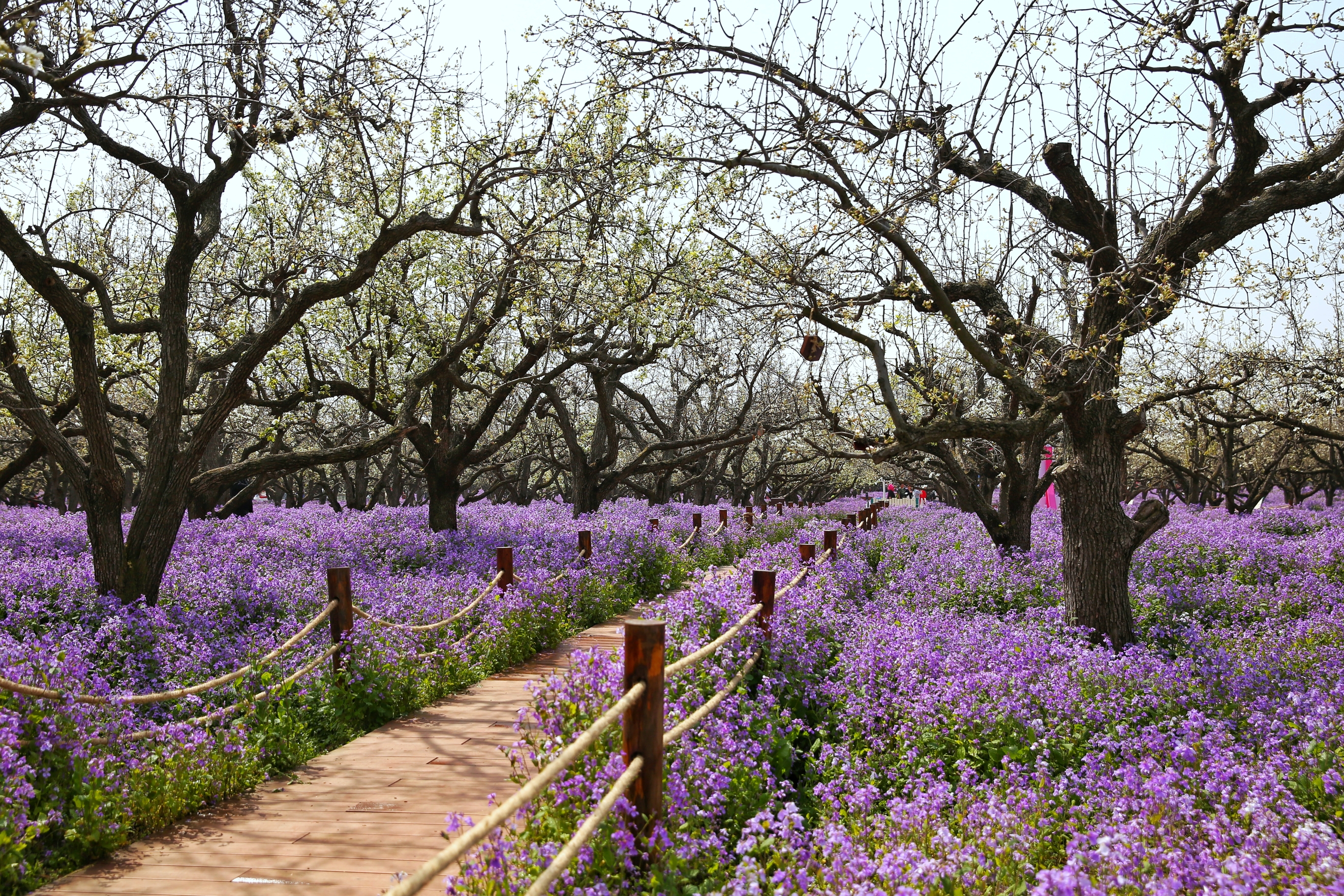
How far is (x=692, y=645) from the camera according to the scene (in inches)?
262

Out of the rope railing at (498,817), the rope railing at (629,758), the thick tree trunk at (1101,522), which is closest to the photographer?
the rope railing at (498,817)

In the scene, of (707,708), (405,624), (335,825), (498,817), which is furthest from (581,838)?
(405,624)

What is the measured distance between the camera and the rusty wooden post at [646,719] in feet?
12.5

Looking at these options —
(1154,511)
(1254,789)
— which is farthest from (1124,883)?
(1154,511)

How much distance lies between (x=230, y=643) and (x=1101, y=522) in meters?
8.56

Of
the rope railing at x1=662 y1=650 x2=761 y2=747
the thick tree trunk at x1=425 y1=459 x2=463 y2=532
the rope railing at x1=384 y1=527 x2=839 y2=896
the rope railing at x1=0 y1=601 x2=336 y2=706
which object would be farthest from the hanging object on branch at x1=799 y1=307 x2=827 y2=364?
the thick tree trunk at x1=425 y1=459 x2=463 y2=532

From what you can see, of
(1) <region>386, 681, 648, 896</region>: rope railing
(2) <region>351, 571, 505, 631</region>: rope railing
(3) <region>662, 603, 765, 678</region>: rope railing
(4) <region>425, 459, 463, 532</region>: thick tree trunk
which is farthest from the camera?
(4) <region>425, 459, 463, 532</region>: thick tree trunk

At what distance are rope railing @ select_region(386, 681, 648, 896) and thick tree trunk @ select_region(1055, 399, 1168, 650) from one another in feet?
20.9

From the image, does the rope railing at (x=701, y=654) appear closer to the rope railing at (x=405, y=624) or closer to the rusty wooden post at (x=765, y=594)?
the rusty wooden post at (x=765, y=594)

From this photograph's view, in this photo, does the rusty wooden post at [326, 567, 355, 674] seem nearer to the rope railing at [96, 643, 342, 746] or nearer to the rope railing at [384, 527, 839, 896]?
the rope railing at [96, 643, 342, 746]

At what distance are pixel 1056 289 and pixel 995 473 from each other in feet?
40.3

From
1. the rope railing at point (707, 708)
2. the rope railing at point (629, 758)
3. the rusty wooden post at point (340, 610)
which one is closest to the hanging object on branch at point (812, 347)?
the rope railing at point (707, 708)

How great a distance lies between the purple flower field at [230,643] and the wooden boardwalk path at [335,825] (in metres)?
0.24

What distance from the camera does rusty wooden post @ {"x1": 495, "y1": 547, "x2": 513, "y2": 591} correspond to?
413 inches
